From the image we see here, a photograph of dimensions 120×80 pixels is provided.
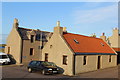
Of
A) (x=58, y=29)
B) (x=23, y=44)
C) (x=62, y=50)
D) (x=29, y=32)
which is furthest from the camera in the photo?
(x=29, y=32)

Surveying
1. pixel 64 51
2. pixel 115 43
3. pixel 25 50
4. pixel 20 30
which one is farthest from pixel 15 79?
pixel 115 43

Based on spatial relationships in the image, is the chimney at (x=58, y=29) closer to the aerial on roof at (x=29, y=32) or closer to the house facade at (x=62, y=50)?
the house facade at (x=62, y=50)

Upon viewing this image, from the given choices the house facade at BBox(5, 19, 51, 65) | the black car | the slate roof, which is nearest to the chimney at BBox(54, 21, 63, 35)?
the black car

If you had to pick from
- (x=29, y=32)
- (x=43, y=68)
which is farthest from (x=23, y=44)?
(x=43, y=68)

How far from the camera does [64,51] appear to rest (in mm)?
21406

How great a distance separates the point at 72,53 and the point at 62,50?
6.10 feet

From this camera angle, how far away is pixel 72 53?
20.3 metres

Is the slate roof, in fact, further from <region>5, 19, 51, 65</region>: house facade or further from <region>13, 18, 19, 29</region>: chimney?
<region>13, 18, 19, 29</region>: chimney

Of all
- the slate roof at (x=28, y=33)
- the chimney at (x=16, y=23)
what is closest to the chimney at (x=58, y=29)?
the slate roof at (x=28, y=33)

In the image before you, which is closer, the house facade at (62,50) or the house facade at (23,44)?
the house facade at (62,50)

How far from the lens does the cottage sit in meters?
20.7

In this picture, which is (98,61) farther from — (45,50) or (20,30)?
(20,30)

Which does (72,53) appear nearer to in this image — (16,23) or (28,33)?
(28,33)

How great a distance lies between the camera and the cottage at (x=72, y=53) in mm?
20688
